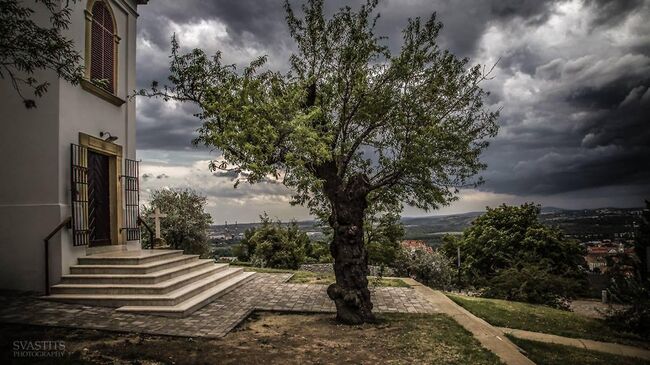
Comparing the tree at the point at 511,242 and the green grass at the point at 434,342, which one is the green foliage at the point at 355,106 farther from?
the tree at the point at 511,242

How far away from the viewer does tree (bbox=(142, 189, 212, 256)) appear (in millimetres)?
19344

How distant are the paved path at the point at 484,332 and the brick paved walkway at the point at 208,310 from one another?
351 millimetres

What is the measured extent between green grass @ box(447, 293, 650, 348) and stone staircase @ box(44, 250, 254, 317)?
717 cm

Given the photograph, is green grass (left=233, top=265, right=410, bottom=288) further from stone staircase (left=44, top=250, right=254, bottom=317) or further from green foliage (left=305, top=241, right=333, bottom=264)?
green foliage (left=305, top=241, right=333, bottom=264)

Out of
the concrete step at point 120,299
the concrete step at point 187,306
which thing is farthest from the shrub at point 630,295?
the concrete step at point 120,299

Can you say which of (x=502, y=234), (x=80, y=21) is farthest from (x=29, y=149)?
(x=502, y=234)

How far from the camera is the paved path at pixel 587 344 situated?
7.83 metres

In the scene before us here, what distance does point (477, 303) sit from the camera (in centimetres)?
1178

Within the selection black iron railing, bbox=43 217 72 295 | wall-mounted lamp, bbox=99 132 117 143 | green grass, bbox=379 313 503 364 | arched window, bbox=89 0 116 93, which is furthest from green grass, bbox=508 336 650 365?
arched window, bbox=89 0 116 93

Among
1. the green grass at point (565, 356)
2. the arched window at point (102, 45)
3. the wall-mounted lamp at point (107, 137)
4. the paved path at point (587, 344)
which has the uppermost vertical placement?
the arched window at point (102, 45)

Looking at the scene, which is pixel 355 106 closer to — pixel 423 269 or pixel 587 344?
pixel 587 344

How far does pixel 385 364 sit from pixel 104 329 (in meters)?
4.89

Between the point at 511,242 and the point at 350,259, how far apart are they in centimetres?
2744

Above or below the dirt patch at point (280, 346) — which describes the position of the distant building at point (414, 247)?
below
